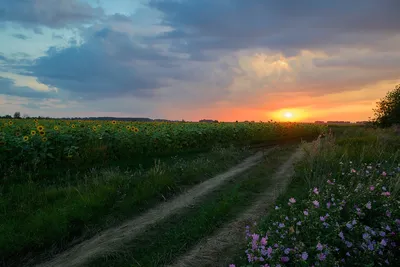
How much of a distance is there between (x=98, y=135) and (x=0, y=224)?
706 centimetres

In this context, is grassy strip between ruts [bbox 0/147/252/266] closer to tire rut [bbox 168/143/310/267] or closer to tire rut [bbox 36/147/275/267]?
tire rut [bbox 36/147/275/267]

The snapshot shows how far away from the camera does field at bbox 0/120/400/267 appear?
4.44m

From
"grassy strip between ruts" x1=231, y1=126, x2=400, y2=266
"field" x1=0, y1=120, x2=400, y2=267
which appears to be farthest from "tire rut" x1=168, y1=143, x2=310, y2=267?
"grassy strip between ruts" x1=231, y1=126, x2=400, y2=266

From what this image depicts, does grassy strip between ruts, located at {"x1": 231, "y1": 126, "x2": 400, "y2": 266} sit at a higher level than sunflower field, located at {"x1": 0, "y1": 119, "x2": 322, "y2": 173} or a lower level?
lower

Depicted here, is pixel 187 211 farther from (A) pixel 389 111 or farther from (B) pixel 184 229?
(A) pixel 389 111

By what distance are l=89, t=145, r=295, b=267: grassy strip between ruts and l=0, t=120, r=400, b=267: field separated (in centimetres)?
2

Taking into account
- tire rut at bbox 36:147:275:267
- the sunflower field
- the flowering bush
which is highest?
the sunflower field

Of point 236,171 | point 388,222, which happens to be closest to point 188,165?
point 236,171

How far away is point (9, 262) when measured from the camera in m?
5.77

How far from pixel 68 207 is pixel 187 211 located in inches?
112

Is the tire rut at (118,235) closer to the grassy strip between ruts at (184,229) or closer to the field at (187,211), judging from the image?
the field at (187,211)

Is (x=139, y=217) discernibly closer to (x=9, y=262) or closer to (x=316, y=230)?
(x=9, y=262)

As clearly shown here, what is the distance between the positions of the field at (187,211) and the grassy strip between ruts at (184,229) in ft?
0.08

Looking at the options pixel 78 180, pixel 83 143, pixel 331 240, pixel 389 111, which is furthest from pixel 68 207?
pixel 389 111
